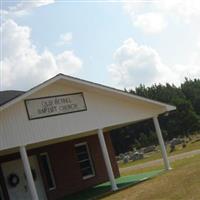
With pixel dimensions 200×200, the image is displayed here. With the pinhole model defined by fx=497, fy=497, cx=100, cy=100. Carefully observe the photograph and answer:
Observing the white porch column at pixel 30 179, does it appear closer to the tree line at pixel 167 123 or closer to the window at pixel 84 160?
the window at pixel 84 160

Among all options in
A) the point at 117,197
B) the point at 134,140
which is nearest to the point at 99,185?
the point at 117,197

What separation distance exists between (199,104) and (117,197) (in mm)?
68034

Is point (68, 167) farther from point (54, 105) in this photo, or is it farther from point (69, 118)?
point (54, 105)

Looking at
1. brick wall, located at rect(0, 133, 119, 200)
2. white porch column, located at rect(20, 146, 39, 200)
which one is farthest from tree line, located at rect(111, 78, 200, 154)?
white porch column, located at rect(20, 146, 39, 200)

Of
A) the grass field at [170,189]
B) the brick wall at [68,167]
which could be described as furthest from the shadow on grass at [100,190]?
the grass field at [170,189]

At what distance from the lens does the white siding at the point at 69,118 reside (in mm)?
17859

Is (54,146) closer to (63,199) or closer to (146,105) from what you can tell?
(63,199)

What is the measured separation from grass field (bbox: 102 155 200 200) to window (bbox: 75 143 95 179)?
6.02m

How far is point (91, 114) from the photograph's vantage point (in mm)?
20594

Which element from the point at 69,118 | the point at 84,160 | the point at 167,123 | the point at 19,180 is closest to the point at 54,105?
the point at 69,118

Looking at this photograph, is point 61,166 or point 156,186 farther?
point 61,166

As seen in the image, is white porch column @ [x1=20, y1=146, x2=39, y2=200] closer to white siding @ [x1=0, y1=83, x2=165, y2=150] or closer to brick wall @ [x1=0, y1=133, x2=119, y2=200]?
white siding @ [x1=0, y1=83, x2=165, y2=150]

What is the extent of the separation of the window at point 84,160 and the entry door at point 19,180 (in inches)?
109

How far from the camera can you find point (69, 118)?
19.7 metres
